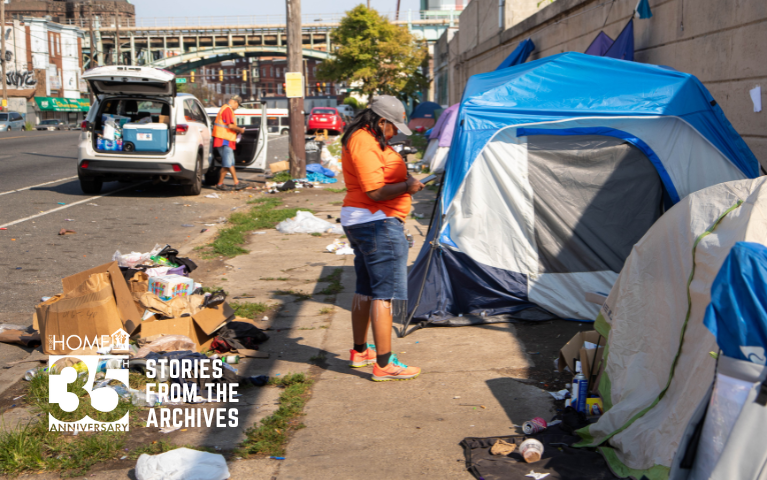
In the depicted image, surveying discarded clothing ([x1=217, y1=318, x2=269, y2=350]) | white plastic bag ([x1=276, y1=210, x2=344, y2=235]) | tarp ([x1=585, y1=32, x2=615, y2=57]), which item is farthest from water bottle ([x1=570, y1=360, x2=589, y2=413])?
tarp ([x1=585, y1=32, x2=615, y2=57])

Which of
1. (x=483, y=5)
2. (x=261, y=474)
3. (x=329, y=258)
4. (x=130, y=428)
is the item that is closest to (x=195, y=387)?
(x=130, y=428)

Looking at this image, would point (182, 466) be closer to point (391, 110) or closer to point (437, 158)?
point (391, 110)

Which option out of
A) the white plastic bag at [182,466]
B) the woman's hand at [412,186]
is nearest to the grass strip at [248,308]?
the woman's hand at [412,186]

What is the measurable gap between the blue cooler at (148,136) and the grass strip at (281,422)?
8141 mm

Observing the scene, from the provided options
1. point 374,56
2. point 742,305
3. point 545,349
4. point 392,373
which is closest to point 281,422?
point 392,373

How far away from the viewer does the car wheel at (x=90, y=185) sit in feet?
39.2

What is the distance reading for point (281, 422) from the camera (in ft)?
11.8

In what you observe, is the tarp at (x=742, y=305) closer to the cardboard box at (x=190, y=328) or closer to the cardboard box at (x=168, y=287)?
the cardboard box at (x=190, y=328)

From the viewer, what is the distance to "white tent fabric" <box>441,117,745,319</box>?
5.48m

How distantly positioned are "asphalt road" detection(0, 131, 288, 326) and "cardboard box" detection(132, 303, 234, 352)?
133 centimetres

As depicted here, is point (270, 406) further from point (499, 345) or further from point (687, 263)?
point (687, 263)

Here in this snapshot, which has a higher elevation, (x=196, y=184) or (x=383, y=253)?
(x=383, y=253)

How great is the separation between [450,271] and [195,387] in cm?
241

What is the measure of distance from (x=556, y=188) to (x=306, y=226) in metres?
4.64
